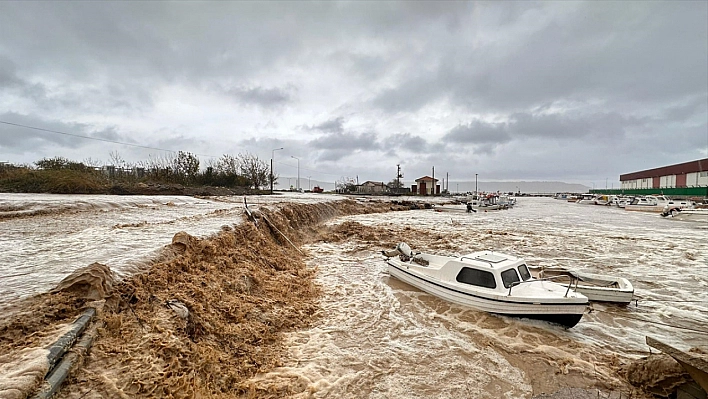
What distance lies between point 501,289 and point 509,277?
50 centimetres

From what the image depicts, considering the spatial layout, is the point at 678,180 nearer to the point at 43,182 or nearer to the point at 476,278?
the point at 476,278

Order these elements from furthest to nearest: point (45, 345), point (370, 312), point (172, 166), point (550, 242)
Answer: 1. point (172, 166)
2. point (550, 242)
3. point (370, 312)
4. point (45, 345)

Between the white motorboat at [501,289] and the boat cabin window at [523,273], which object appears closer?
the white motorboat at [501,289]

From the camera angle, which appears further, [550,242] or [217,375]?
[550,242]

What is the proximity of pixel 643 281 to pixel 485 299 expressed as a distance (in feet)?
27.7

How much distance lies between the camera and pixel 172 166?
44.6 meters

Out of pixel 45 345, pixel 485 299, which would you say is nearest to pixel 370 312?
pixel 485 299

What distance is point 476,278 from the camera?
29.2ft

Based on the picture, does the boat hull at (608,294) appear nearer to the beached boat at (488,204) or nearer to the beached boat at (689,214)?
the beached boat at (689,214)

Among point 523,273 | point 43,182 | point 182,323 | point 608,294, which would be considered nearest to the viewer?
point 182,323

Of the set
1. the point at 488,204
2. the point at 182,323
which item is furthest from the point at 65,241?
the point at 488,204

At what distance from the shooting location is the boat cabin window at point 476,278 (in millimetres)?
8567

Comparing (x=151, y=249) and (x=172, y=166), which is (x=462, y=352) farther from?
(x=172, y=166)

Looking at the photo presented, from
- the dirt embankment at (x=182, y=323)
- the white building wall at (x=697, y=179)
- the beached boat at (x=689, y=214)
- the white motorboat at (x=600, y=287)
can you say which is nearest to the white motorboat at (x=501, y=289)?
the white motorboat at (x=600, y=287)
